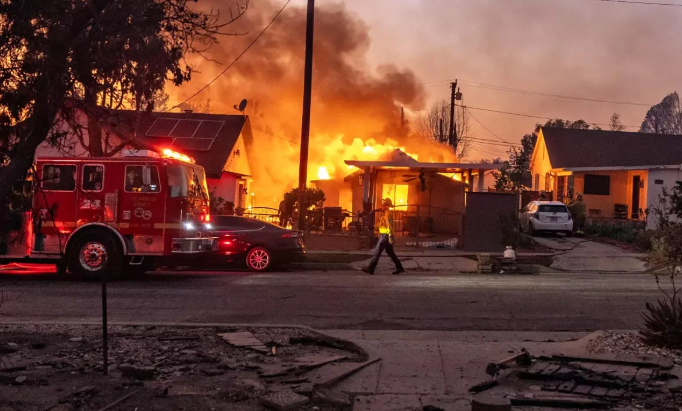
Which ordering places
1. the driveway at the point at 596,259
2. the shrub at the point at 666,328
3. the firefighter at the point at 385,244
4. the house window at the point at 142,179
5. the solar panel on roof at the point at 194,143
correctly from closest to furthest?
the shrub at the point at 666,328 < the house window at the point at 142,179 < the firefighter at the point at 385,244 < the driveway at the point at 596,259 < the solar panel on roof at the point at 194,143

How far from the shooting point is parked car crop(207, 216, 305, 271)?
53.0 feet

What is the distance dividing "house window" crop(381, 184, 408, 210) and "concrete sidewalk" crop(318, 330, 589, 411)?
19.4m

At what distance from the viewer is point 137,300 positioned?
11438 millimetres

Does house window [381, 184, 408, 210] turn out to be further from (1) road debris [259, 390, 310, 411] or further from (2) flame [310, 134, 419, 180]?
(1) road debris [259, 390, 310, 411]

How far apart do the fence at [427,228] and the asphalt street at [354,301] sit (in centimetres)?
685

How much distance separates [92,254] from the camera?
14.0 m

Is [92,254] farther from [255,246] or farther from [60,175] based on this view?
[255,246]

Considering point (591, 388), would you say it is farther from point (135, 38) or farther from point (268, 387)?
point (135, 38)

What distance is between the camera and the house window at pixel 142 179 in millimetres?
13852

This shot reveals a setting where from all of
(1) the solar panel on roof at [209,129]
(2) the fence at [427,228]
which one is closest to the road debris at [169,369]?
(2) the fence at [427,228]

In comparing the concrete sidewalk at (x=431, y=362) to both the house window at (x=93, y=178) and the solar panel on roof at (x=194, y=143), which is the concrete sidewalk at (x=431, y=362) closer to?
the house window at (x=93, y=178)

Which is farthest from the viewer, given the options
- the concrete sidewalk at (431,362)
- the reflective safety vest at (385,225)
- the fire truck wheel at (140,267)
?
the reflective safety vest at (385,225)

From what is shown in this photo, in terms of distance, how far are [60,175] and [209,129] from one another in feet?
53.7

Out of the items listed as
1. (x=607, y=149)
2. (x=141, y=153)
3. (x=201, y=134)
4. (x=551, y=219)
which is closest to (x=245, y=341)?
(x=141, y=153)
